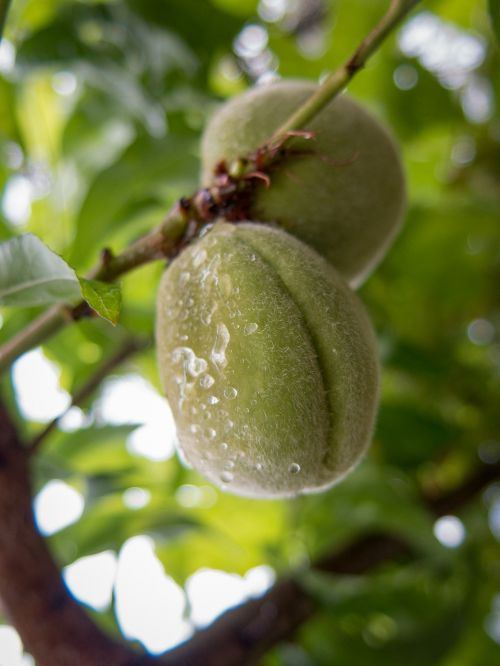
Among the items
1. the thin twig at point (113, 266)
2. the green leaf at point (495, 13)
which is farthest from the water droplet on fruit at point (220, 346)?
the green leaf at point (495, 13)

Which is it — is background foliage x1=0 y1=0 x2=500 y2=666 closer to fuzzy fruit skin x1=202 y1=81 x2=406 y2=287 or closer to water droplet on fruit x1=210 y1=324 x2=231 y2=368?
fuzzy fruit skin x1=202 y1=81 x2=406 y2=287

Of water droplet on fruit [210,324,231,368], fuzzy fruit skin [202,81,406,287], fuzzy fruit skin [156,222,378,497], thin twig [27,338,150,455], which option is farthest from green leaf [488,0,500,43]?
thin twig [27,338,150,455]

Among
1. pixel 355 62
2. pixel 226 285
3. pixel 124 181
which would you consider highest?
pixel 355 62

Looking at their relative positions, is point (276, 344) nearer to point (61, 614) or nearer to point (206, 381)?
point (206, 381)

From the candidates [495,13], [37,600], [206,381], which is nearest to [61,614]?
[37,600]

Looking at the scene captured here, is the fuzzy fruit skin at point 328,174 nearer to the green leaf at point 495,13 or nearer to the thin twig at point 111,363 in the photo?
the green leaf at point 495,13

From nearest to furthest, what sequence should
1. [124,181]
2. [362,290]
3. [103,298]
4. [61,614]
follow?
[103,298], [61,614], [124,181], [362,290]

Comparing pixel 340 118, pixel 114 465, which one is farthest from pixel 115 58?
pixel 114 465
